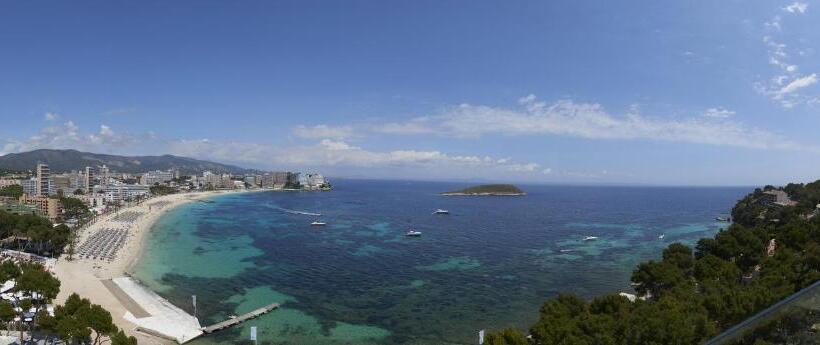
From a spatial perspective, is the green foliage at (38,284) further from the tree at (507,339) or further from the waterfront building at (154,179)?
the waterfront building at (154,179)

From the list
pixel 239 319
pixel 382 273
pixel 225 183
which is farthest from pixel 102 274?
pixel 225 183

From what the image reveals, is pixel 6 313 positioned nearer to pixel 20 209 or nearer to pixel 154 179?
pixel 20 209

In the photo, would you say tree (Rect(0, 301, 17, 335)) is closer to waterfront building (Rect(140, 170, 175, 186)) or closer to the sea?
the sea

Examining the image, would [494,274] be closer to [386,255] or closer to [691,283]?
[386,255]

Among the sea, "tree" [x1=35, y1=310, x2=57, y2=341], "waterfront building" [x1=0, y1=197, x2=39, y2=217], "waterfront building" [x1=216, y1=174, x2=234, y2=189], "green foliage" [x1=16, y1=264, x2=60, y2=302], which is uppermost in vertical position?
"waterfront building" [x1=216, y1=174, x2=234, y2=189]

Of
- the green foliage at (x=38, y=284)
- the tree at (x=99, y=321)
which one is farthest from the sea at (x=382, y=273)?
the green foliage at (x=38, y=284)

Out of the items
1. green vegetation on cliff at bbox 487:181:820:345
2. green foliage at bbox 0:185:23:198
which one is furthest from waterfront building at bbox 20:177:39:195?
green vegetation on cliff at bbox 487:181:820:345

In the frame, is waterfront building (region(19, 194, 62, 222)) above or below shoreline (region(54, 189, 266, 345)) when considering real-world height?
above
